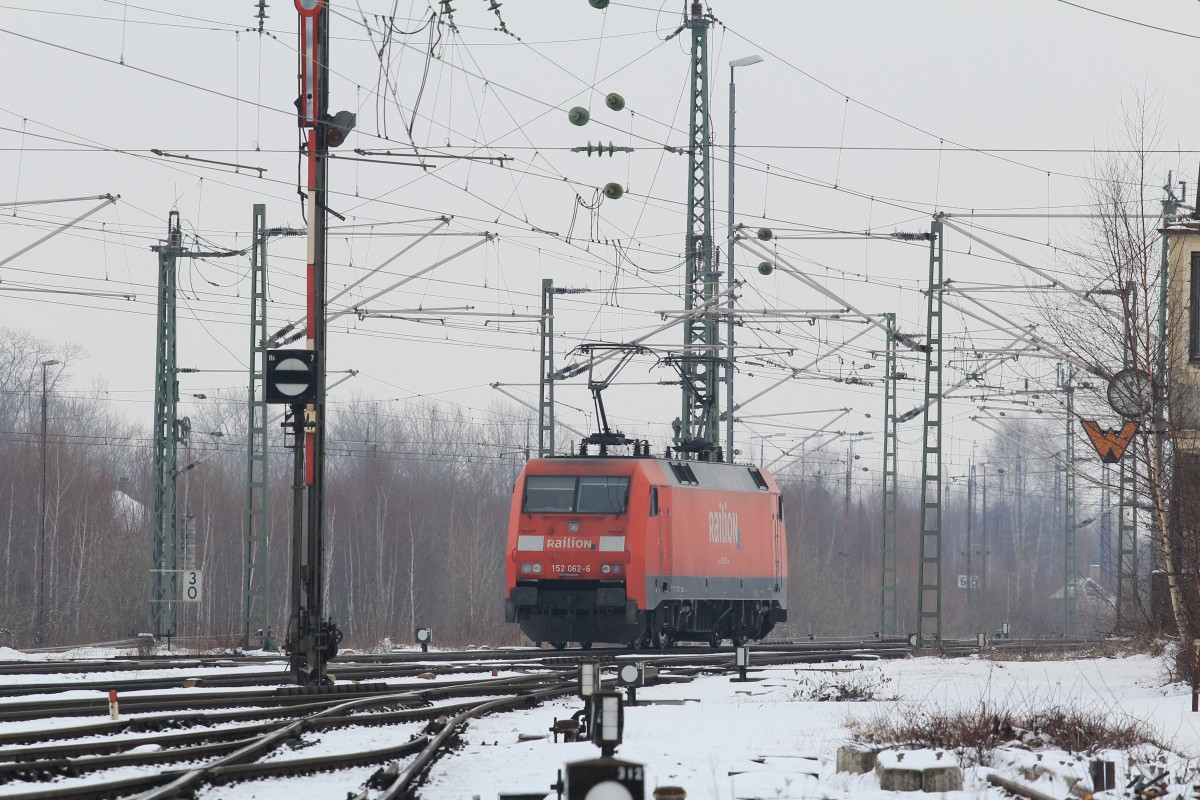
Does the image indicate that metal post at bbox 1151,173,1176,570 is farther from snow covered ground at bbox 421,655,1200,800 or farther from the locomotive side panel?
the locomotive side panel

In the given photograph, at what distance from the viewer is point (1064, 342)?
77.8ft

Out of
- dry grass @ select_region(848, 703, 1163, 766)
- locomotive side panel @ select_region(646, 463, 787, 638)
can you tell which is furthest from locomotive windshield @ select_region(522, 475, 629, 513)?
dry grass @ select_region(848, 703, 1163, 766)

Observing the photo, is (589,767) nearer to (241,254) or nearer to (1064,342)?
(1064,342)

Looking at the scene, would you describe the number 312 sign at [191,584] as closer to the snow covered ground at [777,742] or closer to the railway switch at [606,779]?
the snow covered ground at [777,742]

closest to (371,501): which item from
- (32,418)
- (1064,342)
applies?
(32,418)

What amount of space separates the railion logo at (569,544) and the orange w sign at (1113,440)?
350 inches

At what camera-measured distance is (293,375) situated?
17.4m

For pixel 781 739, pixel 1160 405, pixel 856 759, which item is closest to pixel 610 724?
pixel 856 759

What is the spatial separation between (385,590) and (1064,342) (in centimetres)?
5489

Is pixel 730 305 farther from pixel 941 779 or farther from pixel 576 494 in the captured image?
pixel 941 779

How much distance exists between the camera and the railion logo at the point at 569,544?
2701cm

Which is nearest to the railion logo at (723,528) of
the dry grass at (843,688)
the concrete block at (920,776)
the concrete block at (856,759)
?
the dry grass at (843,688)

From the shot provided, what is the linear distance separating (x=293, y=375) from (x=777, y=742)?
681 cm

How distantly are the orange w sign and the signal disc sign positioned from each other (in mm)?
10246
